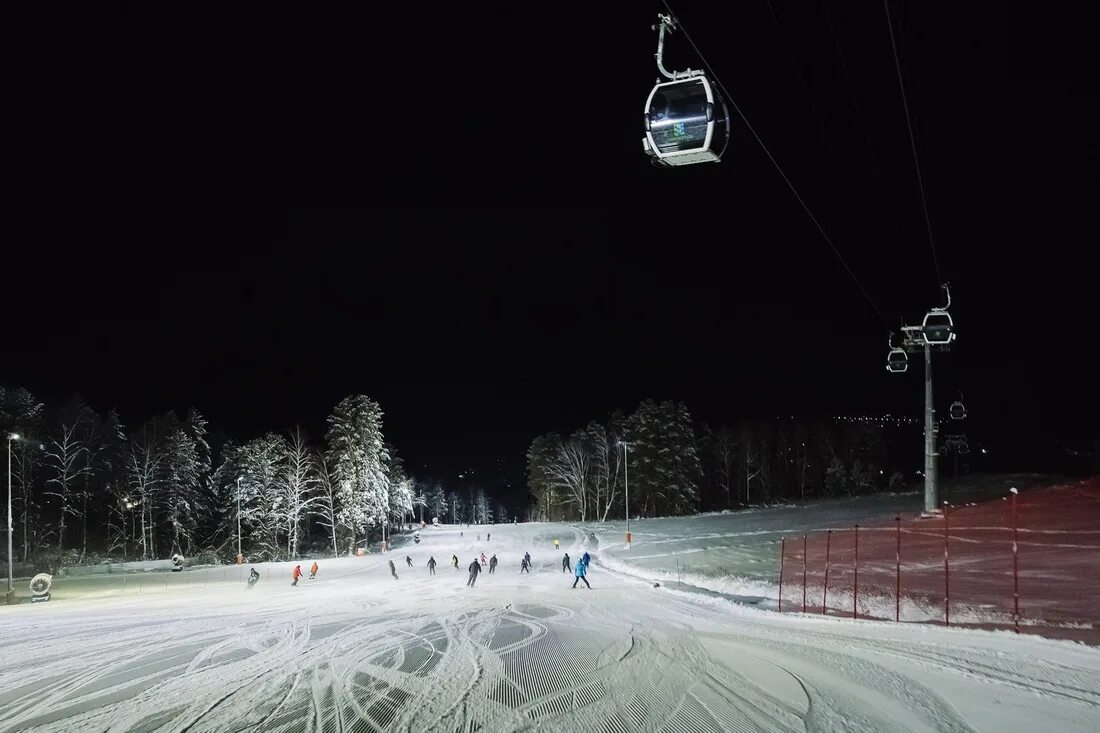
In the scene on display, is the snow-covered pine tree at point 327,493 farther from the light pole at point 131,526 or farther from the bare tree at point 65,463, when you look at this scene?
the bare tree at point 65,463

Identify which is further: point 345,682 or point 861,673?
point 345,682

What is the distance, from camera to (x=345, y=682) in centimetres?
1192

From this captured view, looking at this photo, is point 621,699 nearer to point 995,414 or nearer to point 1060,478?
point 1060,478

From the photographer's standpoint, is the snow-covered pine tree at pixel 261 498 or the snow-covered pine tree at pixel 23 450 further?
the snow-covered pine tree at pixel 261 498

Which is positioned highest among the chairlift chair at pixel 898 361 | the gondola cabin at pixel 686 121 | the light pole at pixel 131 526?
the gondola cabin at pixel 686 121

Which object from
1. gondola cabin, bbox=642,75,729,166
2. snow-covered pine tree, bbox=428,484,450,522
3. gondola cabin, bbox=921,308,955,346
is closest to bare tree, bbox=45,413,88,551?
gondola cabin, bbox=921,308,955,346

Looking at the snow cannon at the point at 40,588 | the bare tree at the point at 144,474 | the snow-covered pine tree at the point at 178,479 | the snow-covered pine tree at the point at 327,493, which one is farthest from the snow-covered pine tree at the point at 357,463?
the snow cannon at the point at 40,588

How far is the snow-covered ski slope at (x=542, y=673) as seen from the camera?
8.98m

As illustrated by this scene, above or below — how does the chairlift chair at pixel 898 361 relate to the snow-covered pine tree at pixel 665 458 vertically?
above

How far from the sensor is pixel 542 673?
12117 millimetres

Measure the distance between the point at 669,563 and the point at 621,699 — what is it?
28.8 m

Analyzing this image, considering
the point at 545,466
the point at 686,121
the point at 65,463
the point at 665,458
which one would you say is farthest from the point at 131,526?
the point at 686,121

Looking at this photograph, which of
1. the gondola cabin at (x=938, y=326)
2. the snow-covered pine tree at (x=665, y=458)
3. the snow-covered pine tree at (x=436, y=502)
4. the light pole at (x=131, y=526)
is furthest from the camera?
the snow-covered pine tree at (x=436, y=502)

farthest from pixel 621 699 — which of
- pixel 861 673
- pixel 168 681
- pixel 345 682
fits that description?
pixel 168 681
